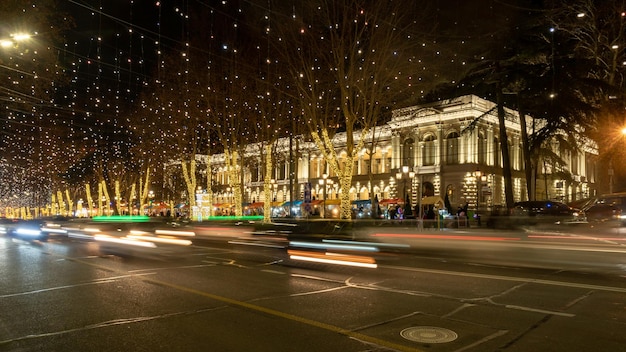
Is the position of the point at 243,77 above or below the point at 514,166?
above

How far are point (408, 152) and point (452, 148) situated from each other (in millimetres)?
5709

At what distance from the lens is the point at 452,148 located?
56.6 m

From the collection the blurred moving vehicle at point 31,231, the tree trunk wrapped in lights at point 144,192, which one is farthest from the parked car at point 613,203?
the tree trunk wrapped in lights at point 144,192

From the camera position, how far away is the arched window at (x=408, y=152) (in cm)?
5953

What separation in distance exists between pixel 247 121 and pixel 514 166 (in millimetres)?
41142

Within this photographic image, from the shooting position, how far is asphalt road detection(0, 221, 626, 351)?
593cm

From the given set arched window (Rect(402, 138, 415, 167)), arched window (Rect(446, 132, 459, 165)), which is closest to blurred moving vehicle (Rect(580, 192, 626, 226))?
arched window (Rect(446, 132, 459, 165))

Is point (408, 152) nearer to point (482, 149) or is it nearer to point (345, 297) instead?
point (482, 149)

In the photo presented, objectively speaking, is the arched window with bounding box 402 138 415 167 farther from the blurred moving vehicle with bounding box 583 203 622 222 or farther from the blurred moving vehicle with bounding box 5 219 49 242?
the blurred moving vehicle with bounding box 5 219 49 242

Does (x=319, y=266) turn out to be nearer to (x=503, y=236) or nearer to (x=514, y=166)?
(x=503, y=236)

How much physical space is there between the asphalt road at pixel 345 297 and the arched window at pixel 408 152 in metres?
45.9

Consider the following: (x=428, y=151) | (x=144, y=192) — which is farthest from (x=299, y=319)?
(x=428, y=151)

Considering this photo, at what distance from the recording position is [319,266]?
12.8 metres

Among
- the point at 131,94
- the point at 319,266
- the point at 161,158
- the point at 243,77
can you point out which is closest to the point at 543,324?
the point at 319,266
